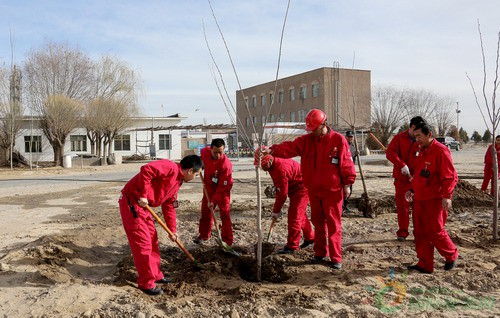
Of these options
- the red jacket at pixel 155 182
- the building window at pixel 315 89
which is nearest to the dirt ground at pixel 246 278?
the red jacket at pixel 155 182

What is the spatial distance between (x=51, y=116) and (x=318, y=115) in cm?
2796

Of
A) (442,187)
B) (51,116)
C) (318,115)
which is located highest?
(51,116)

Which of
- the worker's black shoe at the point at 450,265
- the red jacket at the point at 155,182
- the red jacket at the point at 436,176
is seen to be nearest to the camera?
the red jacket at the point at 155,182

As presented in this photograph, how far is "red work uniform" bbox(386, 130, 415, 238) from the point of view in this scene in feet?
20.8

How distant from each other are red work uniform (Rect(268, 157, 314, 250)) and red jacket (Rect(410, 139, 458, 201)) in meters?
1.59

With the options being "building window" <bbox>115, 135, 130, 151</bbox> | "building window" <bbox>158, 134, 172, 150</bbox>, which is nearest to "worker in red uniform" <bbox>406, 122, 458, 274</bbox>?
"building window" <bbox>158, 134, 172, 150</bbox>

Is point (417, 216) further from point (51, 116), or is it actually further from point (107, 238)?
point (51, 116)

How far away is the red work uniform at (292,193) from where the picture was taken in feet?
18.9

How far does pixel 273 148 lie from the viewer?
553cm

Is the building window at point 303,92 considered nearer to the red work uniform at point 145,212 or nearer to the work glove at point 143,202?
the red work uniform at point 145,212

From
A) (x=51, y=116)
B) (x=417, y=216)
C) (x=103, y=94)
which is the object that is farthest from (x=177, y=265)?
(x=103, y=94)

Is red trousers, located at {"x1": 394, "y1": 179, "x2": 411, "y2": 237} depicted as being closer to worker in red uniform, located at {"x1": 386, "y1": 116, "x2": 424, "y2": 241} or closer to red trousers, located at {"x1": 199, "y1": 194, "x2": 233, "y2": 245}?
worker in red uniform, located at {"x1": 386, "y1": 116, "x2": 424, "y2": 241}

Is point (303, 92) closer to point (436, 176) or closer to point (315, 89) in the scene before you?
point (315, 89)

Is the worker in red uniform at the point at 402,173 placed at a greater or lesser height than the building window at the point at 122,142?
lesser
